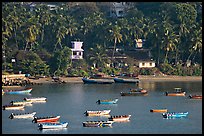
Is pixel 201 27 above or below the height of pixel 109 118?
above

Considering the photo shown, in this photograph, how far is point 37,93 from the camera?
378ft

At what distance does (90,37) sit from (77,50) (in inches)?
261

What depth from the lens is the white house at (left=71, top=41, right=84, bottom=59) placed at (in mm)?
143250

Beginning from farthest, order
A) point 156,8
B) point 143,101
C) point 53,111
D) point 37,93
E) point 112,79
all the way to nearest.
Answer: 1. point 156,8
2. point 112,79
3. point 37,93
4. point 143,101
5. point 53,111

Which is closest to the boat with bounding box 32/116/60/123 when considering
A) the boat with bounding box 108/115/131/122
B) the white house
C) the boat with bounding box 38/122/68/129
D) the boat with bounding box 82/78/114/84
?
the boat with bounding box 38/122/68/129

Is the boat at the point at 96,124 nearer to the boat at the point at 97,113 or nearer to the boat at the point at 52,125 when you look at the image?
the boat at the point at 52,125

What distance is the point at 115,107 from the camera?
10200 cm

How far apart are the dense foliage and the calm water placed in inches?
409

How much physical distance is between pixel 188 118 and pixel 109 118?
8.56 m

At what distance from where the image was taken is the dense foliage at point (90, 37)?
453 feet

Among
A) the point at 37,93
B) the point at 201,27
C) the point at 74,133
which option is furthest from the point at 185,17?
the point at 74,133

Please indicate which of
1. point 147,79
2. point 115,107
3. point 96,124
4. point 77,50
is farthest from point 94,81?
point 96,124

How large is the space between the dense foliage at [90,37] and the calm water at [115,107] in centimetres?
1039

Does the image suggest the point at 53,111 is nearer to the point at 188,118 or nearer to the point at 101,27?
the point at 188,118
